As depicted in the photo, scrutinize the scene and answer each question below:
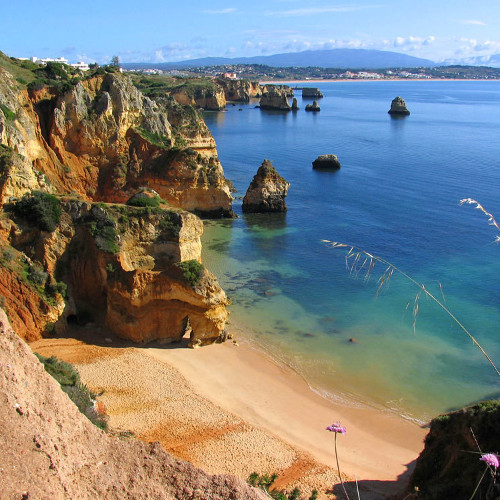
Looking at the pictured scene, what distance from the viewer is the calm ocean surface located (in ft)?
82.6

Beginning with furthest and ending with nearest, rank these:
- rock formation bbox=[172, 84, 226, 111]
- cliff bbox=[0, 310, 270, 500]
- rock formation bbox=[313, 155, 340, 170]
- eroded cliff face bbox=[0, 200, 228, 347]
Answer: rock formation bbox=[172, 84, 226, 111], rock formation bbox=[313, 155, 340, 170], eroded cliff face bbox=[0, 200, 228, 347], cliff bbox=[0, 310, 270, 500]

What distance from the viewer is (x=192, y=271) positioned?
24.6 m

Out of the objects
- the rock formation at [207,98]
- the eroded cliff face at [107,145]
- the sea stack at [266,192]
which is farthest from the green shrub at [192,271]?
the rock formation at [207,98]

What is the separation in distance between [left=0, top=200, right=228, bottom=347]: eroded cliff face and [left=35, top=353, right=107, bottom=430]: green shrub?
6.99 meters

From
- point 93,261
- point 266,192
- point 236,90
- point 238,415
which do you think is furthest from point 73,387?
point 236,90

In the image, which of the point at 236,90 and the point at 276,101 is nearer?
the point at 276,101

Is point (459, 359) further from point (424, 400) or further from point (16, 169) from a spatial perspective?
point (16, 169)

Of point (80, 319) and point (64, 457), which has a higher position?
point (64, 457)

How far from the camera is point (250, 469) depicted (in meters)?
18.0

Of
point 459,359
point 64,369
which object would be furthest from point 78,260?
point 459,359

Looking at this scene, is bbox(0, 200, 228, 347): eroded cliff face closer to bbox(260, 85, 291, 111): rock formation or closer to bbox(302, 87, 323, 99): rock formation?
bbox(260, 85, 291, 111): rock formation

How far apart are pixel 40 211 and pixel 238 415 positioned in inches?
525

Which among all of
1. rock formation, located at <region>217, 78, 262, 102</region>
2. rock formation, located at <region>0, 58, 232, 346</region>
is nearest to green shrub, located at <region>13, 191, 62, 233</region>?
rock formation, located at <region>0, 58, 232, 346</region>

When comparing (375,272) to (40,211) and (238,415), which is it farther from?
(40,211)
